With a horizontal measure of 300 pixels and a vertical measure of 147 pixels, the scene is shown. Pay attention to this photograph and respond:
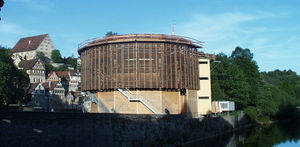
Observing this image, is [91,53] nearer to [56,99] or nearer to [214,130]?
[214,130]

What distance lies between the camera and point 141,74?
40156 millimetres

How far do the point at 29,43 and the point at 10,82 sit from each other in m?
90.2

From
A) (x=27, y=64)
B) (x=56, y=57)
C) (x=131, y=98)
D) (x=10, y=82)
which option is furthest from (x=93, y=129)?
(x=56, y=57)

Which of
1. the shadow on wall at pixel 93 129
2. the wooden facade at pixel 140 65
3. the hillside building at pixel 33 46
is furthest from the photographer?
the hillside building at pixel 33 46

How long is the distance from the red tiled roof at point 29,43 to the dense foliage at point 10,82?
261 ft

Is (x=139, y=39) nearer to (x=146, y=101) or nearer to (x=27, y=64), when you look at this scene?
(x=146, y=101)

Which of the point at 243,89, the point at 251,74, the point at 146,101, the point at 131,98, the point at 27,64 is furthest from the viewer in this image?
the point at 27,64

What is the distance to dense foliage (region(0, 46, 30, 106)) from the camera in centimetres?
4869

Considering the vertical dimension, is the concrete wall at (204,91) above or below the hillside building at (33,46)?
below

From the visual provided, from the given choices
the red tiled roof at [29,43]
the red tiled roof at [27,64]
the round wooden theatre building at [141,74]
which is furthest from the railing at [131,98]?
the red tiled roof at [29,43]

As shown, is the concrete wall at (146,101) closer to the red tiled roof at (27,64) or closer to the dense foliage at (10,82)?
the dense foliage at (10,82)

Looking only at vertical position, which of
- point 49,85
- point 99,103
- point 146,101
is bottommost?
point 99,103

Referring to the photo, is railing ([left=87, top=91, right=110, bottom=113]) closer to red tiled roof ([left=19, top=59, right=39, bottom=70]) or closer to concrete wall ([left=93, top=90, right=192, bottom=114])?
concrete wall ([left=93, top=90, right=192, bottom=114])

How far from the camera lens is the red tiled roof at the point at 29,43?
134 metres
